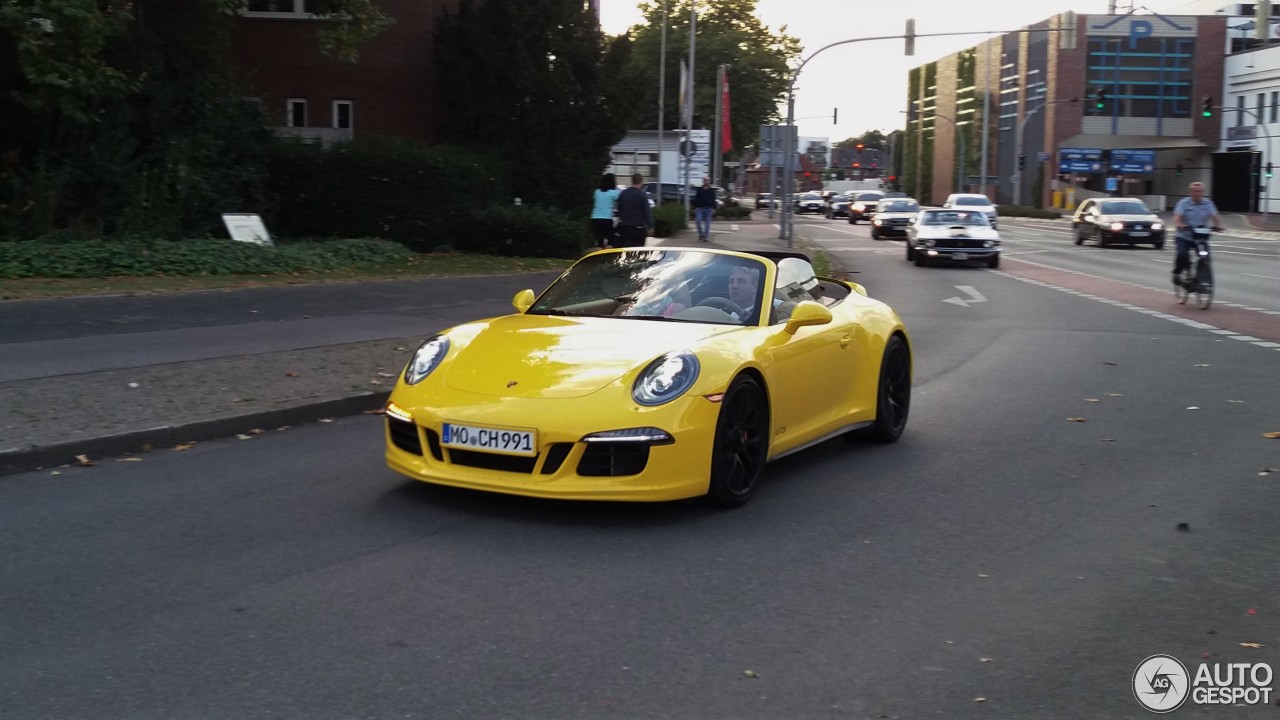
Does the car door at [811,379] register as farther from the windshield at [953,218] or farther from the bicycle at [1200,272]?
the windshield at [953,218]

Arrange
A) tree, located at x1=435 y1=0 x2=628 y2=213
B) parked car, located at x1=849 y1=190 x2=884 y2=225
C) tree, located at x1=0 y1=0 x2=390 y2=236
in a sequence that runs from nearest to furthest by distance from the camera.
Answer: tree, located at x1=0 y1=0 x2=390 y2=236, tree, located at x1=435 y1=0 x2=628 y2=213, parked car, located at x1=849 y1=190 x2=884 y2=225

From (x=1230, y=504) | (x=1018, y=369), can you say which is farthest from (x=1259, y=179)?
(x=1230, y=504)

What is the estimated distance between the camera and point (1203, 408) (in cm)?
1010

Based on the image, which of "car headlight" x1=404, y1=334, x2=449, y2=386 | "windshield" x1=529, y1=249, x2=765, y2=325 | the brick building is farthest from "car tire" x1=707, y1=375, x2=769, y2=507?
the brick building

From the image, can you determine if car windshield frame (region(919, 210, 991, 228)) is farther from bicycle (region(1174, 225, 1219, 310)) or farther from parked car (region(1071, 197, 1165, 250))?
bicycle (region(1174, 225, 1219, 310))

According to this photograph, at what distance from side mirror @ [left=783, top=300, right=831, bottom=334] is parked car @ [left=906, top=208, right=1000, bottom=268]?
2379cm

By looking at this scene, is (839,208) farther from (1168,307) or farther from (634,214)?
(1168,307)

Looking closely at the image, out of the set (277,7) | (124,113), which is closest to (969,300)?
(124,113)

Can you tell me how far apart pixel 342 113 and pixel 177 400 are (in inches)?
879

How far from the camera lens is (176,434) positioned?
318 inches

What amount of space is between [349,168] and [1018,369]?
593 inches

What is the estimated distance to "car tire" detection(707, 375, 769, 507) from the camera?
6395 mm

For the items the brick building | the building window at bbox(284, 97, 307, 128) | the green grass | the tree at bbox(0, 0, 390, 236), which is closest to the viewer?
the green grass

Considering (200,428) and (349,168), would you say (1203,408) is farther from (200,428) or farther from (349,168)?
(349,168)
